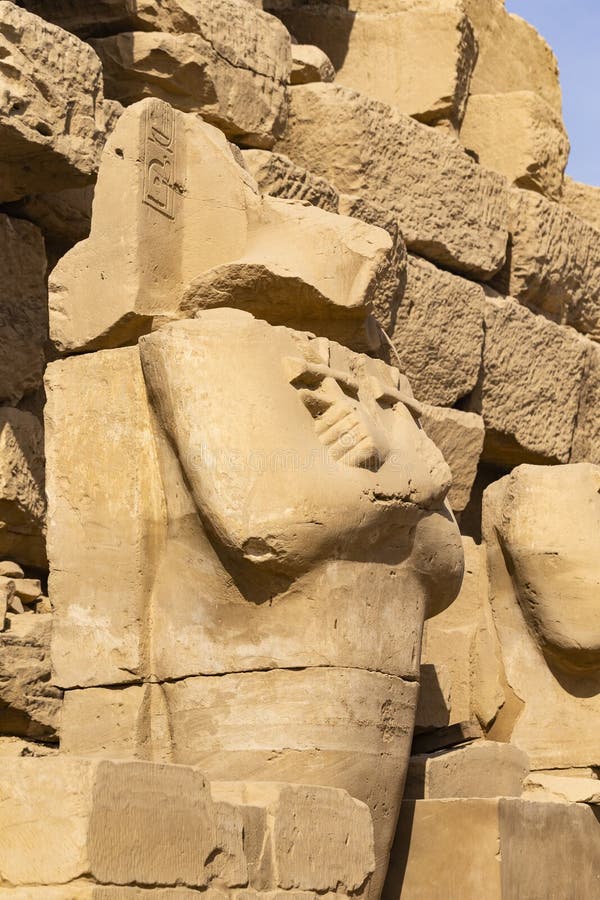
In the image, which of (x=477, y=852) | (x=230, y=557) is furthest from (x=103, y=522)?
(x=477, y=852)

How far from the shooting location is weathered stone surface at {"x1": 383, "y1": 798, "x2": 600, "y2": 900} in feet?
13.4

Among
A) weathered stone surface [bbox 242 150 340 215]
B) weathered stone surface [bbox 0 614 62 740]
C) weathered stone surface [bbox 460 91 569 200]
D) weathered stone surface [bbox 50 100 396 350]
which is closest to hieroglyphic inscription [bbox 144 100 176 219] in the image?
weathered stone surface [bbox 50 100 396 350]

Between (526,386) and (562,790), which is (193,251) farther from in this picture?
(526,386)

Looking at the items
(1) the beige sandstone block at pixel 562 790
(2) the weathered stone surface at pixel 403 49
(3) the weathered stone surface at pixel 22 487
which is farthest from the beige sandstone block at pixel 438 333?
(1) the beige sandstone block at pixel 562 790

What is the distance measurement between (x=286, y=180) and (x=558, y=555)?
182 cm

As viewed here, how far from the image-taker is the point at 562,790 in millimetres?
4664

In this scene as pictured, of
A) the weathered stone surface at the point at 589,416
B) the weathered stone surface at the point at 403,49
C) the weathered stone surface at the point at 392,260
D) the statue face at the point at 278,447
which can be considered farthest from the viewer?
the weathered stone surface at the point at 589,416

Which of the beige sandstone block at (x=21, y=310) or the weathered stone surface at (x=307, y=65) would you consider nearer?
the beige sandstone block at (x=21, y=310)

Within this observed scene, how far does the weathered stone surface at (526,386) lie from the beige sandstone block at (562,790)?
2.50 m

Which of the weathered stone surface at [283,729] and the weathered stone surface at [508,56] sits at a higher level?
the weathered stone surface at [508,56]

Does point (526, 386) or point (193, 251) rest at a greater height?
point (193, 251)

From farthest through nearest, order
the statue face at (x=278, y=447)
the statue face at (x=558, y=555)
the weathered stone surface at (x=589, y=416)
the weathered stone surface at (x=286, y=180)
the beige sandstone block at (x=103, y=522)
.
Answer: the weathered stone surface at (x=589, y=416) < the weathered stone surface at (x=286, y=180) < the statue face at (x=558, y=555) < the beige sandstone block at (x=103, y=522) < the statue face at (x=278, y=447)

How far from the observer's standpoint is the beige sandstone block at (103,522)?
404cm

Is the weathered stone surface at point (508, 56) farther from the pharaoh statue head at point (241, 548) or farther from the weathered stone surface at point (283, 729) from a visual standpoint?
the weathered stone surface at point (283, 729)
